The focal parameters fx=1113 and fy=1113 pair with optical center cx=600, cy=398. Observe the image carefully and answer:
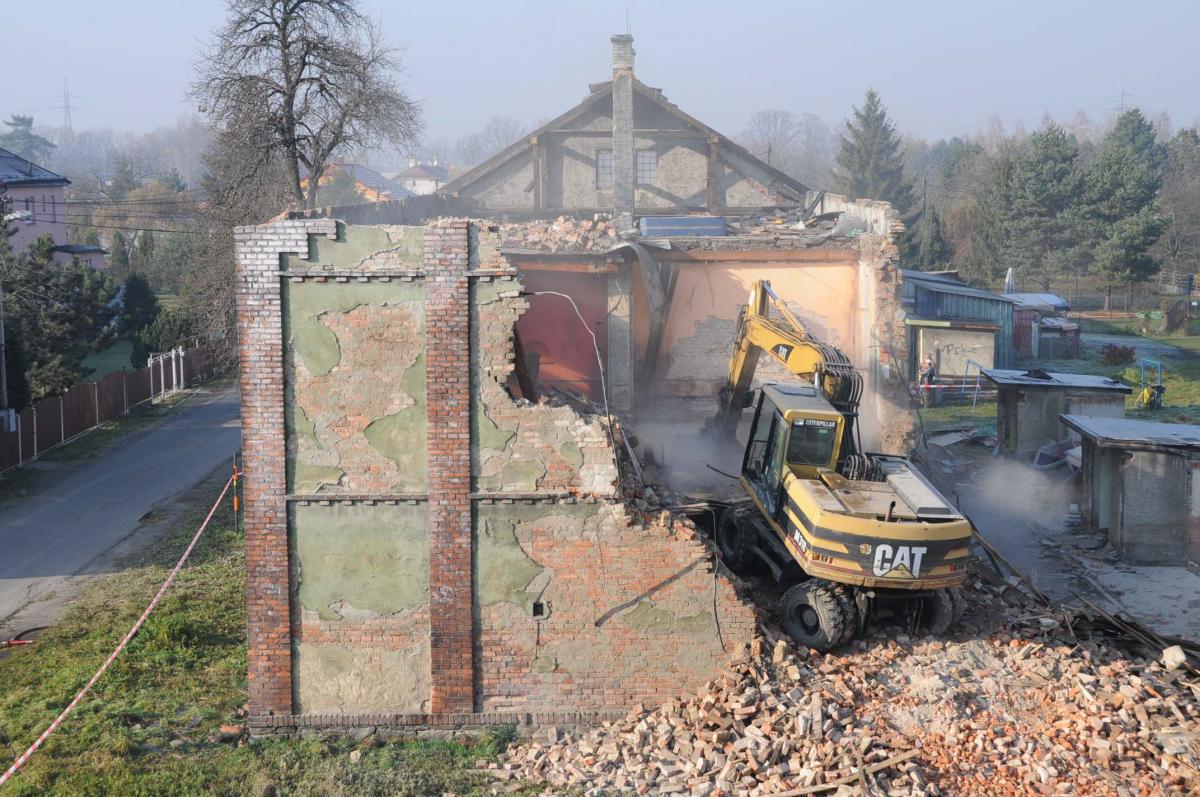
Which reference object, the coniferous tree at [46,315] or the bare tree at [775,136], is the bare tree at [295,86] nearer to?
the coniferous tree at [46,315]

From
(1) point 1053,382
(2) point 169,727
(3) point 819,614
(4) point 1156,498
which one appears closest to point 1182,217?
(1) point 1053,382

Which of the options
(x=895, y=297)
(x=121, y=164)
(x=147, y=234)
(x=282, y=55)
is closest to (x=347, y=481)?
(x=895, y=297)

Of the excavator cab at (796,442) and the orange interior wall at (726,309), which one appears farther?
the orange interior wall at (726,309)

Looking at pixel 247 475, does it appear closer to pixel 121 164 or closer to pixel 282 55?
pixel 282 55

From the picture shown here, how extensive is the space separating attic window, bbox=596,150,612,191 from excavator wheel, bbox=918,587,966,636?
Answer: 69.2 feet

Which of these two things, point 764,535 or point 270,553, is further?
point 764,535

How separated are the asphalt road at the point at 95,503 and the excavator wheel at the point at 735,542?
32.6 ft

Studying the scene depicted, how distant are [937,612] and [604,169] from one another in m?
21.7

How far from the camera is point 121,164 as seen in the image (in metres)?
75.6

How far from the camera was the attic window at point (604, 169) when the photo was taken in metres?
31.9

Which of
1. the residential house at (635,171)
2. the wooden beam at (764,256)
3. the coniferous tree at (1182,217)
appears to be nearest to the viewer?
the wooden beam at (764,256)

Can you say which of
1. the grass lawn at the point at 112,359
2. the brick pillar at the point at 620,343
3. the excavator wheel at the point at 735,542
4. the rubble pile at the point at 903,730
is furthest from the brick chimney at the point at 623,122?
the grass lawn at the point at 112,359

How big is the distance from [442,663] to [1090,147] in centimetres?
8760

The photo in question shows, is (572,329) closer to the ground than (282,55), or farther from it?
closer to the ground
